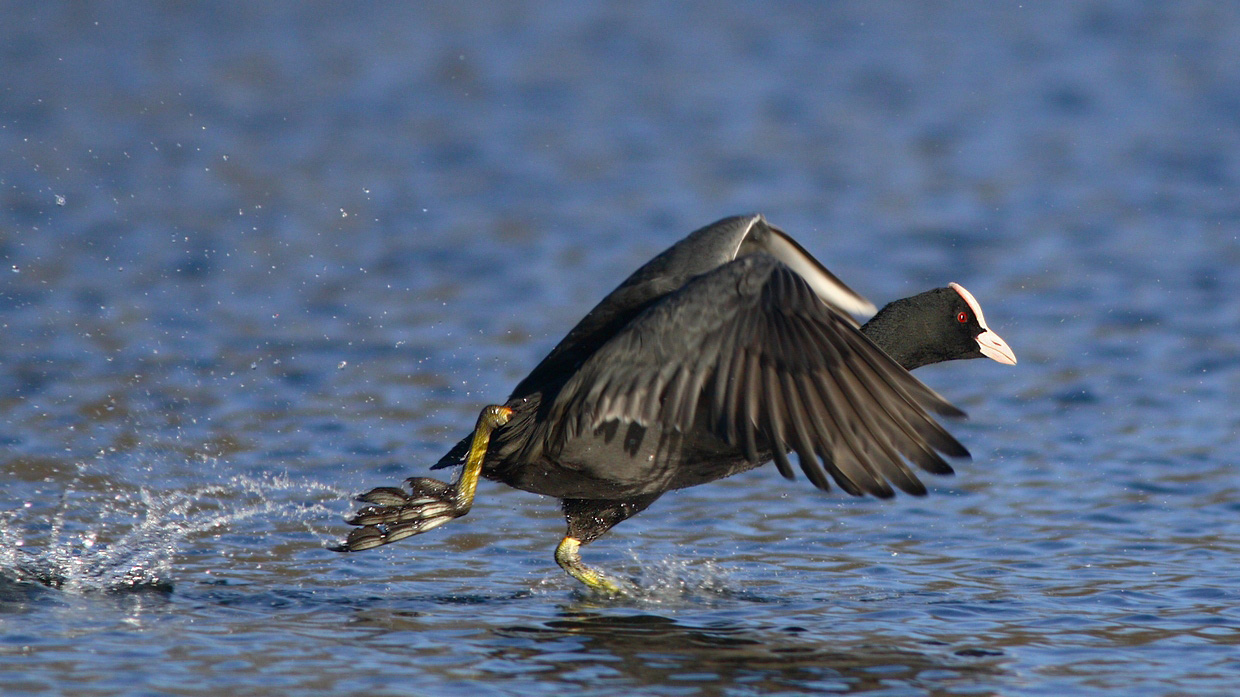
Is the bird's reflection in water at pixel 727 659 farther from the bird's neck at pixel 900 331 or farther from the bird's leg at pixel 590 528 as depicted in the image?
the bird's neck at pixel 900 331

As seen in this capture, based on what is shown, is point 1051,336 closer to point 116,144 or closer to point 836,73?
point 836,73

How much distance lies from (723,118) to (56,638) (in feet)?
34.0

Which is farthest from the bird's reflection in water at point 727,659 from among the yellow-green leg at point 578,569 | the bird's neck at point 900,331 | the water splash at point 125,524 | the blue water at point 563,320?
the water splash at point 125,524

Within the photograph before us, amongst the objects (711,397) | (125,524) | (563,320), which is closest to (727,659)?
(711,397)

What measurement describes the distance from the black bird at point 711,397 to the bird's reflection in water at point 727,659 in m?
0.57

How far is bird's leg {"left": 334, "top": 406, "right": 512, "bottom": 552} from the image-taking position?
17.9ft

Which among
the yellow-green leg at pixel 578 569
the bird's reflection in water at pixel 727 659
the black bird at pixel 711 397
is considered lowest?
the bird's reflection in water at pixel 727 659

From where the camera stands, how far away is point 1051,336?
9.36m

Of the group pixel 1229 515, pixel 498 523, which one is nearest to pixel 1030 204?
pixel 1229 515

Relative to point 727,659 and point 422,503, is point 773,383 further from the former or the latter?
point 422,503

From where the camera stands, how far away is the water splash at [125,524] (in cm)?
554

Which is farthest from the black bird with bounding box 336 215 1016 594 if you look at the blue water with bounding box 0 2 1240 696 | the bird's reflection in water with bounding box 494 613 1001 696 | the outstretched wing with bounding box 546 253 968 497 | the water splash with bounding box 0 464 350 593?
the water splash with bounding box 0 464 350 593

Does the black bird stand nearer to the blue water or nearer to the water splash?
the blue water

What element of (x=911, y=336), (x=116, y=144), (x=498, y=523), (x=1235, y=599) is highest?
(x=116, y=144)
